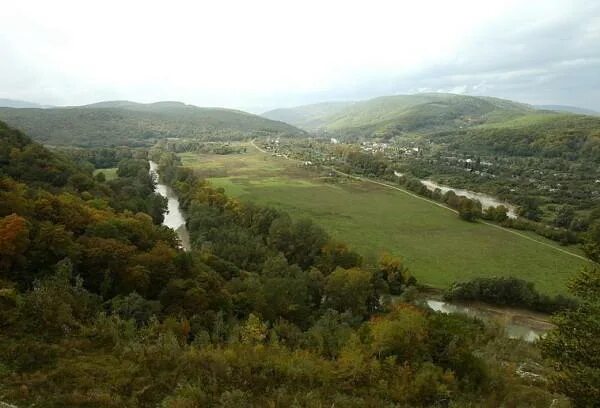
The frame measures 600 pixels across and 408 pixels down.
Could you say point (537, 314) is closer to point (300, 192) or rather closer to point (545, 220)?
point (545, 220)

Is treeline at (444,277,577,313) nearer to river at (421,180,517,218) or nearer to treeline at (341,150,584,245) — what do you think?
treeline at (341,150,584,245)

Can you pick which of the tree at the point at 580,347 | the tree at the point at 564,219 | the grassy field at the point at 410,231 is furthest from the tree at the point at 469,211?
the tree at the point at 580,347

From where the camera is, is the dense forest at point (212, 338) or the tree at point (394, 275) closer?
the dense forest at point (212, 338)

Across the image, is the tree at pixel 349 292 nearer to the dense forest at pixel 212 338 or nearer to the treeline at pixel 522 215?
the dense forest at pixel 212 338

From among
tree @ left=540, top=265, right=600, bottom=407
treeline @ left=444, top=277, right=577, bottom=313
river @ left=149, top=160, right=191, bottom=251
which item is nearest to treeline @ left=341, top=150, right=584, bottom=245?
treeline @ left=444, top=277, right=577, bottom=313

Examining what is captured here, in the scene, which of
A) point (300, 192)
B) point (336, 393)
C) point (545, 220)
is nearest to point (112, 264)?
point (336, 393)

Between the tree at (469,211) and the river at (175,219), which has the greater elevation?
the river at (175,219)

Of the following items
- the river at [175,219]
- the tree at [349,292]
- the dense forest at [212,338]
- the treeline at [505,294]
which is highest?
the dense forest at [212,338]

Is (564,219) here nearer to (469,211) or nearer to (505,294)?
(469,211)
